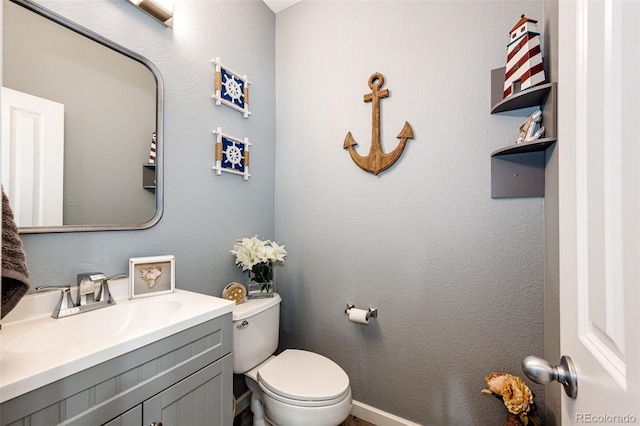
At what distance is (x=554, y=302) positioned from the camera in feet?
3.45

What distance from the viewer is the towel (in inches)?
23.4

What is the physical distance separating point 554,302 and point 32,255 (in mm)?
1888

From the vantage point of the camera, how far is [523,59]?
3.55 feet

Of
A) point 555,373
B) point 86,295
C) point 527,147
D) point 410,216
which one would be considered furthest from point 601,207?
point 86,295

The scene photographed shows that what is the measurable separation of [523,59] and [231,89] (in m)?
1.42

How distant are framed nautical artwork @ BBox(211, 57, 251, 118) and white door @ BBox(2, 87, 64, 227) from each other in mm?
708

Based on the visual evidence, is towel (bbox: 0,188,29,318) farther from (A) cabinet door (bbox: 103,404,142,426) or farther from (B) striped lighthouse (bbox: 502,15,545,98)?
(B) striped lighthouse (bbox: 502,15,545,98)

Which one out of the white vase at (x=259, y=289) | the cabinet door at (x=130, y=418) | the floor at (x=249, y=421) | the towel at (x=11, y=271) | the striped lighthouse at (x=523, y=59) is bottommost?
the floor at (x=249, y=421)

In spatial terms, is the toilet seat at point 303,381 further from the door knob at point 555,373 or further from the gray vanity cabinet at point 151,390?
the door knob at point 555,373

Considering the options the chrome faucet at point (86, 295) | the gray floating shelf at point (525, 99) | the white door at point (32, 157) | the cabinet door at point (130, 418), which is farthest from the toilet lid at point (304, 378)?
the gray floating shelf at point (525, 99)

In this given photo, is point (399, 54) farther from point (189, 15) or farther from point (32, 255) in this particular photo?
point (32, 255)

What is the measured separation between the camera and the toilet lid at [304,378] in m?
1.19

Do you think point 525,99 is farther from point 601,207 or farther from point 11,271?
point 11,271

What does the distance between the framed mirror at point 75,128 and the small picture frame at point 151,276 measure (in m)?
0.16
